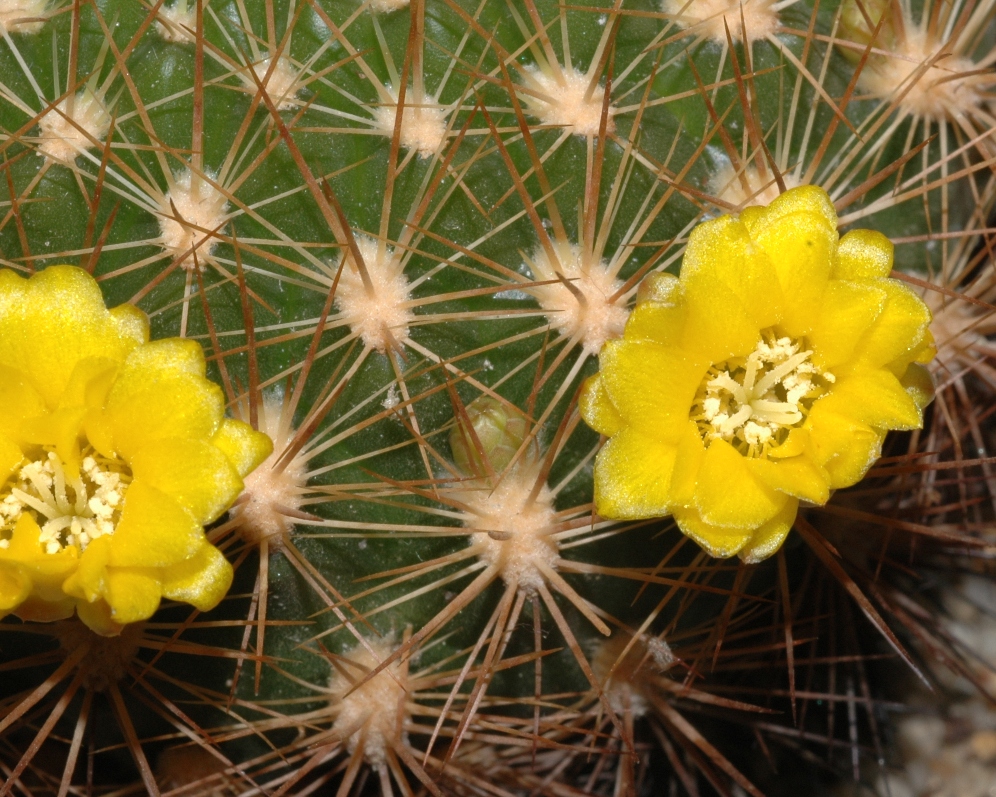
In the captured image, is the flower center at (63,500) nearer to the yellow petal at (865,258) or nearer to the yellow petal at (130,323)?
the yellow petal at (130,323)

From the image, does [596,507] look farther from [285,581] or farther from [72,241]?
[72,241]

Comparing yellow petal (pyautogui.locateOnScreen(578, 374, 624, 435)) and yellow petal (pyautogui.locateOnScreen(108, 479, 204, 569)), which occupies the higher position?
yellow petal (pyautogui.locateOnScreen(578, 374, 624, 435))

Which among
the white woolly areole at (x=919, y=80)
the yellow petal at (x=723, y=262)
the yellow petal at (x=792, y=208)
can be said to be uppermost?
the white woolly areole at (x=919, y=80)

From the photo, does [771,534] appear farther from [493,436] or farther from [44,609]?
[44,609]

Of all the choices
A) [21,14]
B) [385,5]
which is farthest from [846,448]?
[21,14]

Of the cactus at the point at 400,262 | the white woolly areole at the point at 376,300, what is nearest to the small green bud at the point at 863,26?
the cactus at the point at 400,262

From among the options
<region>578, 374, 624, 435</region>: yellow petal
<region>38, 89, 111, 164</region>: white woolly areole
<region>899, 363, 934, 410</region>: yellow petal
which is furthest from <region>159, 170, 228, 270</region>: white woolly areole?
<region>899, 363, 934, 410</region>: yellow petal

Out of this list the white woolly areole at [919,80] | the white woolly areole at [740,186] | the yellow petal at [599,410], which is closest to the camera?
the yellow petal at [599,410]

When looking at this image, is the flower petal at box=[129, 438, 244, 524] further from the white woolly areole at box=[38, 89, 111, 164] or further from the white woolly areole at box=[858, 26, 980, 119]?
the white woolly areole at box=[858, 26, 980, 119]
